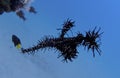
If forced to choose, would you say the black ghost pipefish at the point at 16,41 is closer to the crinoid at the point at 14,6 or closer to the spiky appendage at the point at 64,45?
the spiky appendage at the point at 64,45

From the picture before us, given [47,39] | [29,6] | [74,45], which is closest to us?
[74,45]

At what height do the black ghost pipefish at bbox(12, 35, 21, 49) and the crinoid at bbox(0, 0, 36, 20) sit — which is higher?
the crinoid at bbox(0, 0, 36, 20)

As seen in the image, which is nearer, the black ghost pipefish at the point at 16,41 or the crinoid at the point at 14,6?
the black ghost pipefish at the point at 16,41

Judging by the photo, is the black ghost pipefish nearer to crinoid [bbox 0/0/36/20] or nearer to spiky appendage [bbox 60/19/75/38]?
spiky appendage [bbox 60/19/75/38]

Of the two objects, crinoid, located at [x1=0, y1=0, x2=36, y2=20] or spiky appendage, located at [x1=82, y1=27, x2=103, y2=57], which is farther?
crinoid, located at [x1=0, y1=0, x2=36, y2=20]

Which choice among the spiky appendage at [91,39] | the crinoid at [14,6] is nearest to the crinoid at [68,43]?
the spiky appendage at [91,39]

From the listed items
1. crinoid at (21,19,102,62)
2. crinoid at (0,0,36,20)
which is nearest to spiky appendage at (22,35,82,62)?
crinoid at (21,19,102,62)

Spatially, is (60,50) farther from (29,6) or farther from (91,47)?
(29,6)

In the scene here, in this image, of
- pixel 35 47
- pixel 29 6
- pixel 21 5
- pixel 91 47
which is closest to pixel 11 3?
pixel 21 5

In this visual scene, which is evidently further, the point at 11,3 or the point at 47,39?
the point at 11,3
